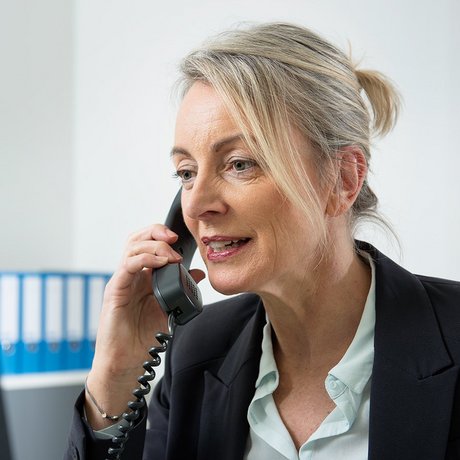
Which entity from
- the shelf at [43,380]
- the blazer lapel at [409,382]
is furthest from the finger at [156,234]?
the shelf at [43,380]

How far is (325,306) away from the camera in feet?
4.15

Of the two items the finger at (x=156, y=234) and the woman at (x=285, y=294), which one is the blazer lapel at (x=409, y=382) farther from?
the finger at (x=156, y=234)

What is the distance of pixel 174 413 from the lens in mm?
1322

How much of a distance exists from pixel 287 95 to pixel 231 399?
546 mm

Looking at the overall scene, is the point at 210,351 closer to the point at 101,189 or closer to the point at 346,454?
the point at 346,454

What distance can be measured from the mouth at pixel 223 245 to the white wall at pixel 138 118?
1.88 feet

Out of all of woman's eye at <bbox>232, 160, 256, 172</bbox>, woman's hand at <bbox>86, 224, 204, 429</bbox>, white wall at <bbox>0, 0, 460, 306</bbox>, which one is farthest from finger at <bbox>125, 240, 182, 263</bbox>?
white wall at <bbox>0, 0, 460, 306</bbox>

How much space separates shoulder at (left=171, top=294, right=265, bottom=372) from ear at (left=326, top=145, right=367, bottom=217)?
10.9 inches

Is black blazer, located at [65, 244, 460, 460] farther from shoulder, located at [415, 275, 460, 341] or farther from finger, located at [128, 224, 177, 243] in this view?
finger, located at [128, 224, 177, 243]

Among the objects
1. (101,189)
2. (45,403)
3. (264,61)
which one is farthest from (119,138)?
(264,61)

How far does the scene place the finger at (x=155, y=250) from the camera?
1.29 metres

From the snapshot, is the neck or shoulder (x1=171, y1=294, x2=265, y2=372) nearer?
the neck

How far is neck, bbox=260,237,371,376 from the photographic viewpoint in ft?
4.12

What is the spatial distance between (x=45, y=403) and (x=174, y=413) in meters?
1.15
